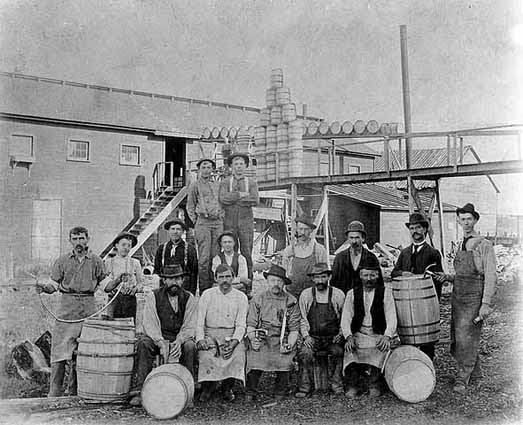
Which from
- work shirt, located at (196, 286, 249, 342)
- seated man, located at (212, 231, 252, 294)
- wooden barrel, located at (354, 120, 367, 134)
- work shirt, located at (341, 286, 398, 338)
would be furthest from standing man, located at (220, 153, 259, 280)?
wooden barrel, located at (354, 120, 367, 134)

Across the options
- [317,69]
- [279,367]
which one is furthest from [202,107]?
[279,367]

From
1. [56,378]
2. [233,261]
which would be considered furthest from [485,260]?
[56,378]

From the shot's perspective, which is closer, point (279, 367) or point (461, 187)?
point (279, 367)

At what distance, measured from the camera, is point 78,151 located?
14.3m

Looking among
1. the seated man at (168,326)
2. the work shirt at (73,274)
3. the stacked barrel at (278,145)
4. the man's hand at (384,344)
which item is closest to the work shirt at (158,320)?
the seated man at (168,326)

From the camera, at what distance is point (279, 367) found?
19.9ft

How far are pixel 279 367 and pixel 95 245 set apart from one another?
7.14 m

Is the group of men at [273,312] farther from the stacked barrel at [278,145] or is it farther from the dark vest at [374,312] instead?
the stacked barrel at [278,145]

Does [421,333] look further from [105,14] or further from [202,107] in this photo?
[202,107]

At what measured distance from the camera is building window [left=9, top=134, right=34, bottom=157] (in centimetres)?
985

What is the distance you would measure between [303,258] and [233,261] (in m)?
0.84

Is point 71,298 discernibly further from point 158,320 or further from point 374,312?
point 374,312

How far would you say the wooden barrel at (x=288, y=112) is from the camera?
33.2ft

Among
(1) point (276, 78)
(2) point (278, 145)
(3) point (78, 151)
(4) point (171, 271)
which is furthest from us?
(3) point (78, 151)
